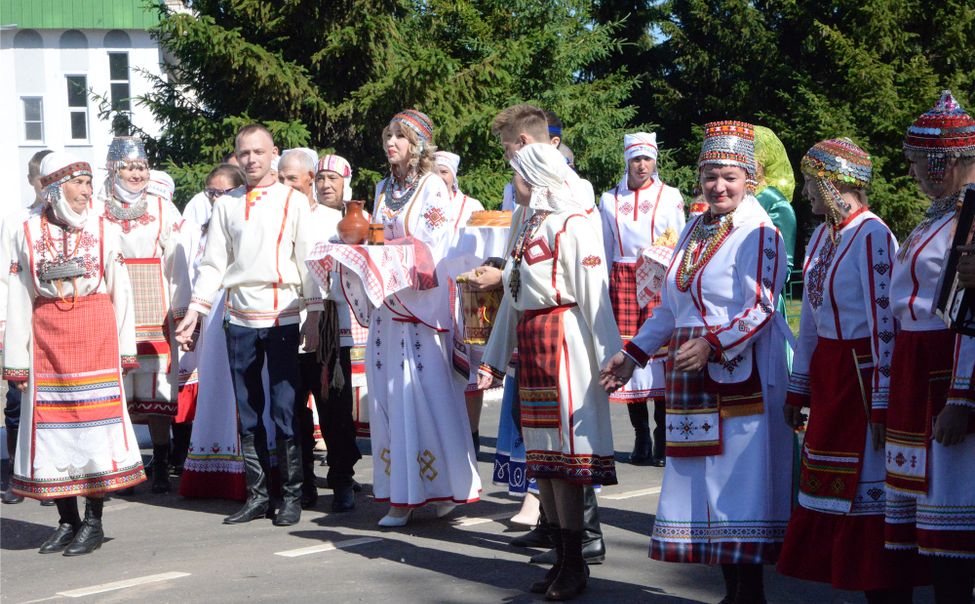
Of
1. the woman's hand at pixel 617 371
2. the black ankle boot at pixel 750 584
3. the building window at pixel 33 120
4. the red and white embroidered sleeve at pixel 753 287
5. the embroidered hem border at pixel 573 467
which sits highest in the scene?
the building window at pixel 33 120

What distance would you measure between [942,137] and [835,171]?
0.61 m

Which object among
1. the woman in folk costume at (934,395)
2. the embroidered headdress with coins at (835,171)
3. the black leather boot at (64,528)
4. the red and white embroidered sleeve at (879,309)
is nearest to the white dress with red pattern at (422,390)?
the black leather boot at (64,528)

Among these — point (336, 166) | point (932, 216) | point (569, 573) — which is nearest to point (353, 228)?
point (336, 166)

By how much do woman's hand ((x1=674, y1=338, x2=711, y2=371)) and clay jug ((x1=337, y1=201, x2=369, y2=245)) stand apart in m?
2.62

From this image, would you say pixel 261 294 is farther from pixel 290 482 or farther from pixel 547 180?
pixel 547 180

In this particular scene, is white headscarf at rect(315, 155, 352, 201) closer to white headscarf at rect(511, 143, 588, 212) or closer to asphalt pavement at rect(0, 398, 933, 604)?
asphalt pavement at rect(0, 398, 933, 604)

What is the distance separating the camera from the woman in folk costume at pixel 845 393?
4.56 metres

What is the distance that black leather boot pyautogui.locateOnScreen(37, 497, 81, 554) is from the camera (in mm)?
6781

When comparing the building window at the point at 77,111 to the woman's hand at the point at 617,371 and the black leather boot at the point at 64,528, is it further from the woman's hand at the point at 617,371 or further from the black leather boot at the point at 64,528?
the woman's hand at the point at 617,371

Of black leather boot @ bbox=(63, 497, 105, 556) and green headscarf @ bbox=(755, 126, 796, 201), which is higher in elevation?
green headscarf @ bbox=(755, 126, 796, 201)

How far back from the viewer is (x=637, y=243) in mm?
9320

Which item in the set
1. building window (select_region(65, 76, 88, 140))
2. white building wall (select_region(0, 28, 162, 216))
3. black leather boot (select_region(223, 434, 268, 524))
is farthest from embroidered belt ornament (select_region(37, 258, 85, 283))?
building window (select_region(65, 76, 88, 140))

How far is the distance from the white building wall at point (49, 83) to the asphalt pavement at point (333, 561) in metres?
35.8

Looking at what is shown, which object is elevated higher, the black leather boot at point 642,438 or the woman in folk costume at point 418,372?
the woman in folk costume at point 418,372
